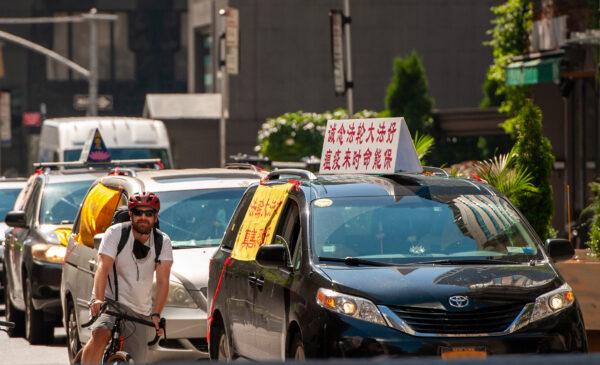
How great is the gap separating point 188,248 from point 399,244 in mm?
3863

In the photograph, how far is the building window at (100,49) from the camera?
8788 centimetres

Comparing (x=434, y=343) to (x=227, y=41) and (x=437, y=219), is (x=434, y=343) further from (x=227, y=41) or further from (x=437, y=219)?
(x=227, y=41)

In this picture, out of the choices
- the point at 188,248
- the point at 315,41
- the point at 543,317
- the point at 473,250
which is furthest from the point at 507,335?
the point at 315,41

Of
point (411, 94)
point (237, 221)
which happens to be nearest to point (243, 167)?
point (237, 221)

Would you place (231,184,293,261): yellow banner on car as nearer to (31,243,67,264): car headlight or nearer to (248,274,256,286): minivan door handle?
(248,274,256,286): minivan door handle

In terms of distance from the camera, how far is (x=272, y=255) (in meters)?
10.3

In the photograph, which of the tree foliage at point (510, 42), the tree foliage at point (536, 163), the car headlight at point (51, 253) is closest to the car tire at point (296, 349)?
the tree foliage at point (536, 163)

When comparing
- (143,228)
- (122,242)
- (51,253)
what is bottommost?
(51,253)

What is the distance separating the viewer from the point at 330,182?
1115cm

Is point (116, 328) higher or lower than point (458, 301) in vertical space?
lower

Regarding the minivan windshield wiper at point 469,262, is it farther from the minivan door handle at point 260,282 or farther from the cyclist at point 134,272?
the cyclist at point 134,272

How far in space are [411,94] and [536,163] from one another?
110ft

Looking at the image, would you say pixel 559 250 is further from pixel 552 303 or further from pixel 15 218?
pixel 15 218

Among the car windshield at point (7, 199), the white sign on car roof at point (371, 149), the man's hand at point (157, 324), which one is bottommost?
the car windshield at point (7, 199)
